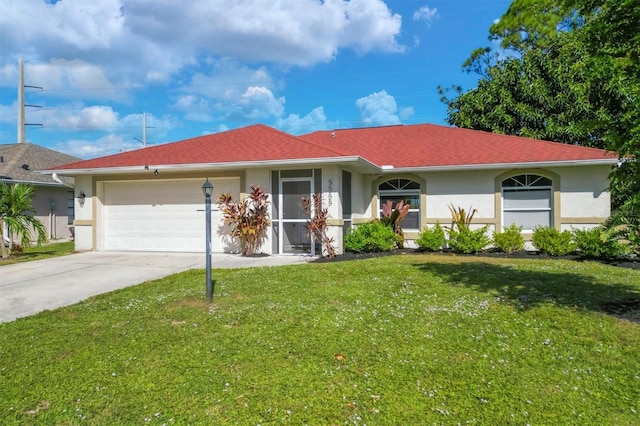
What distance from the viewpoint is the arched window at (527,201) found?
41.7 ft

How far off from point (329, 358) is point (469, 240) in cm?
916

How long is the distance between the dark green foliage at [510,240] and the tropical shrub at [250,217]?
6.86 m

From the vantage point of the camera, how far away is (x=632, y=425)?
116 inches

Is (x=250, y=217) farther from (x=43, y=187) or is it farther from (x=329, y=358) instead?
(x=43, y=187)

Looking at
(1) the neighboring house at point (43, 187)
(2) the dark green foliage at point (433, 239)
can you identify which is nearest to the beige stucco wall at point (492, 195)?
(2) the dark green foliage at point (433, 239)

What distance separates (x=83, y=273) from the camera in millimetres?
9195

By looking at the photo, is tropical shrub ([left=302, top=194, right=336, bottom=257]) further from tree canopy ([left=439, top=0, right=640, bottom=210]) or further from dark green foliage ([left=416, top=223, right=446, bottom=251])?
tree canopy ([left=439, top=0, right=640, bottom=210])

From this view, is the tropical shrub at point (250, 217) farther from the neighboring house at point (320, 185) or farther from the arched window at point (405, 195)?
the arched window at point (405, 195)

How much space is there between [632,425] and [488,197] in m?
10.7

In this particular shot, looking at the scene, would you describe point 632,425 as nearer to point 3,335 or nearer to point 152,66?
point 3,335

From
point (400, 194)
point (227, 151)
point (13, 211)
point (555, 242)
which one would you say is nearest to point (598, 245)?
point (555, 242)

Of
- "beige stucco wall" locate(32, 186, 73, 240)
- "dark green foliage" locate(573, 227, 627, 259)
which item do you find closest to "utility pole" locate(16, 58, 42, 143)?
"beige stucco wall" locate(32, 186, 73, 240)

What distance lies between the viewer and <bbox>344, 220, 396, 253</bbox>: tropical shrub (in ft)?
39.8

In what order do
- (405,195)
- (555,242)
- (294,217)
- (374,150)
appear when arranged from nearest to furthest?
(555,242)
(294,217)
(405,195)
(374,150)
